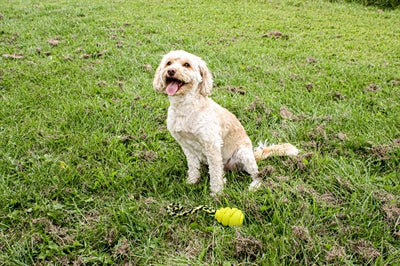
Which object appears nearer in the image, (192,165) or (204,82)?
(204,82)

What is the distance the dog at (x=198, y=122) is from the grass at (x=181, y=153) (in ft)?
0.51

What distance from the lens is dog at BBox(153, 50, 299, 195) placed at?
9.84ft

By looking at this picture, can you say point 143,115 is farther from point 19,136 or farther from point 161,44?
point 161,44

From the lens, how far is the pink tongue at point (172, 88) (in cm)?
296

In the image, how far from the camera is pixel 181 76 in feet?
9.61

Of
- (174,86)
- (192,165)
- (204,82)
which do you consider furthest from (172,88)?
(192,165)

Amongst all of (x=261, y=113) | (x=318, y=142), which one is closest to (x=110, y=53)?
(x=261, y=113)

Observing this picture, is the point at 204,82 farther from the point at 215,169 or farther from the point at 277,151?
the point at 277,151

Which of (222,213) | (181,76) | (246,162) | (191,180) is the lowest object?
(191,180)

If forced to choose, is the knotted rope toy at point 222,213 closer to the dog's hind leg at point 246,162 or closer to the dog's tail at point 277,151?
the dog's hind leg at point 246,162

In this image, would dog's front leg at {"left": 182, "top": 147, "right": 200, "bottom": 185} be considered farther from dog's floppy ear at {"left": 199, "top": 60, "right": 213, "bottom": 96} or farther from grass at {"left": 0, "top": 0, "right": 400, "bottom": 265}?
dog's floppy ear at {"left": 199, "top": 60, "right": 213, "bottom": 96}

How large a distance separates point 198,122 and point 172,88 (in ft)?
1.38

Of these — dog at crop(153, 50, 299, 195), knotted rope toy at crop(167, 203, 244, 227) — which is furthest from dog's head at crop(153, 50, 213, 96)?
knotted rope toy at crop(167, 203, 244, 227)

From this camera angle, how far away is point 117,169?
3.45 m
